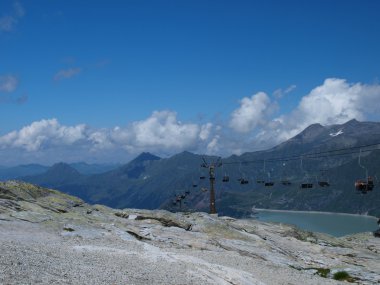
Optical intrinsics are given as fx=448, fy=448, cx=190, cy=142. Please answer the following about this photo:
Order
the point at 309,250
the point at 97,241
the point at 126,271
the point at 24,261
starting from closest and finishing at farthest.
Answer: the point at 24,261 → the point at 126,271 → the point at 97,241 → the point at 309,250

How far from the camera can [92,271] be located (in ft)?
87.6

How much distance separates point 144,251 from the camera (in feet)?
118

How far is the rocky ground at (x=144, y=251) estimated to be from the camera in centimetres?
2698

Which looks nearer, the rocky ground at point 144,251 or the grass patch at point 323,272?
the rocky ground at point 144,251

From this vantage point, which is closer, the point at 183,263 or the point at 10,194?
the point at 183,263

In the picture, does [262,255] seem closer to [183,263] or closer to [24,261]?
[183,263]

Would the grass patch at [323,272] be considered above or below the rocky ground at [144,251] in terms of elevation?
below

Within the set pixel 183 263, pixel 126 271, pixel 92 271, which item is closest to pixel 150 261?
pixel 183 263

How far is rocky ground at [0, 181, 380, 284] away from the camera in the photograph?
27.0 meters

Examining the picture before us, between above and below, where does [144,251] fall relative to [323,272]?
above

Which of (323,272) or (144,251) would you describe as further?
(323,272)

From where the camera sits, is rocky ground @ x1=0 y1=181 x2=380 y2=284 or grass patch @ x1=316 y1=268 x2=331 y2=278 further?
grass patch @ x1=316 y1=268 x2=331 y2=278

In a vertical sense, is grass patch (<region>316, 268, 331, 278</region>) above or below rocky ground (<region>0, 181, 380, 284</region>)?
below

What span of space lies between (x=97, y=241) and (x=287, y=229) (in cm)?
3889
